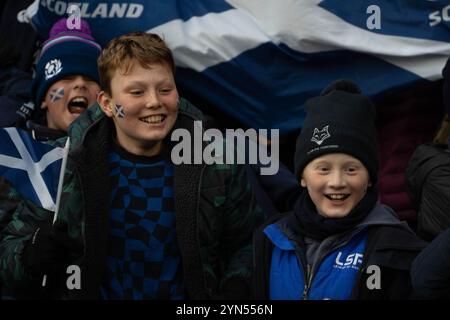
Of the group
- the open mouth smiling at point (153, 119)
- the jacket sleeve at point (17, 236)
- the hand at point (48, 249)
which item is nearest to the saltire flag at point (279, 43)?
the open mouth smiling at point (153, 119)

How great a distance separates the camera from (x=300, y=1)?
4316 millimetres

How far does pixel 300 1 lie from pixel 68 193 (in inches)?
53.5

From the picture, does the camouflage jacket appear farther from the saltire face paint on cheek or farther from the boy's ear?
the saltire face paint on cheek

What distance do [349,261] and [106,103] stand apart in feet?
3.48

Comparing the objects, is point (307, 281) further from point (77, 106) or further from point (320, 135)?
point (77, 106)

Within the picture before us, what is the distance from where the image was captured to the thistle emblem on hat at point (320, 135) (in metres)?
3.52

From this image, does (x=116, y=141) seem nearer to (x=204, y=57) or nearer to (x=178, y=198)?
(x=178, y=198)

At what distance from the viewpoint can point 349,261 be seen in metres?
3.42

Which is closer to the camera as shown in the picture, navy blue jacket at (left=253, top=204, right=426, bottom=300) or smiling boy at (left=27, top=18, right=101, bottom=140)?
navy blue jacket at (left=253, top=204, right=426, bottom=300)

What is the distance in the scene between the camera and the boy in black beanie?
338cm

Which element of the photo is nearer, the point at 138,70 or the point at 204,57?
the point at 138,70

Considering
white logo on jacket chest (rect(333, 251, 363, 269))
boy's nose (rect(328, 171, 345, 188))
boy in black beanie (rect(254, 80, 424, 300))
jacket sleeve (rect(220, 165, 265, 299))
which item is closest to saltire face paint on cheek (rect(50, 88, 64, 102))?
jacket sleeve (rect(220, 165, 265, 299))
